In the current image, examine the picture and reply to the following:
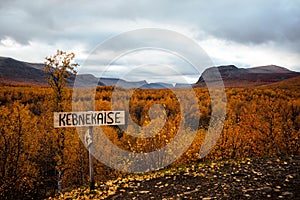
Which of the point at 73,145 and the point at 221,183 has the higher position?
the point at 221,183

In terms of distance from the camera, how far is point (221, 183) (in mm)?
7234

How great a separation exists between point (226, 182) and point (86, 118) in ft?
13.8

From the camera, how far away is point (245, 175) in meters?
7.69

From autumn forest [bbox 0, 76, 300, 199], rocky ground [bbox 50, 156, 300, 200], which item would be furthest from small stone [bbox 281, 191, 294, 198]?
autumn forest [bbox 0, 76, 300, 199]

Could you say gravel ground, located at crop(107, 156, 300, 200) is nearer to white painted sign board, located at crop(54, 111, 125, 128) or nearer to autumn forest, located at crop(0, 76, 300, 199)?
white painted sign board, located at crop(54, 111, 125, 128)

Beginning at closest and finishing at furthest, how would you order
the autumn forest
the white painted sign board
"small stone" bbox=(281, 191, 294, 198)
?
"small stone" bbox=(281, 191, 294, 198) < the white painted sign board < the autumn forest

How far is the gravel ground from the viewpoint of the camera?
632 centimetres

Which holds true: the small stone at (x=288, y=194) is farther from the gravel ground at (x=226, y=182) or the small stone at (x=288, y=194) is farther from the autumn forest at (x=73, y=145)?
the autumn forest at (x=73, y=145)

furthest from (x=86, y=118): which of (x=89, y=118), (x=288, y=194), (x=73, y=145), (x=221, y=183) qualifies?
(x=73, y=145)

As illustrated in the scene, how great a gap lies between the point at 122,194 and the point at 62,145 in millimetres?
16037

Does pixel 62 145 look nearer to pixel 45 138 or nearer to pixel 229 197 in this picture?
pixel 45 138

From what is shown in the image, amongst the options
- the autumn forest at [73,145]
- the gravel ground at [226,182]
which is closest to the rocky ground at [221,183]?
the gravel ground at [226,182]

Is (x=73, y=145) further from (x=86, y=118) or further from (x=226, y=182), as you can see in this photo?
(x=226, y=182)

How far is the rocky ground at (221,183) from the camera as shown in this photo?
6.34 metres
